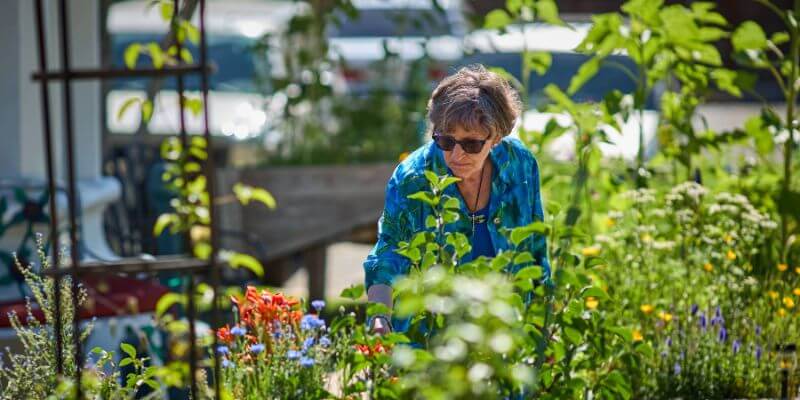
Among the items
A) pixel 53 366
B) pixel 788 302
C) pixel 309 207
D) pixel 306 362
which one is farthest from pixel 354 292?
pixel 309 207

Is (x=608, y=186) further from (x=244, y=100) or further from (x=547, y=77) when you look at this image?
(x=244, y=100)

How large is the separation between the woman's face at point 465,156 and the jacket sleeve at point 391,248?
0.46 feet

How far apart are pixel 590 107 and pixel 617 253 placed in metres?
0.47

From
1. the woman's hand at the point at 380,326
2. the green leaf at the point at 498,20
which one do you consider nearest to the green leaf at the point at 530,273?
the woman's hand at the point at 380,326

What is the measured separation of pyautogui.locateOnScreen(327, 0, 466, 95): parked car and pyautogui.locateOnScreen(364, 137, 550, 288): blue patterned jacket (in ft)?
7.57

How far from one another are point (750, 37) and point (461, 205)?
156cm

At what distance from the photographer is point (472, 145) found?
265 cm

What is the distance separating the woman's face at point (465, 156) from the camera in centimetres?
263

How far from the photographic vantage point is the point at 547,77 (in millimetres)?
9172

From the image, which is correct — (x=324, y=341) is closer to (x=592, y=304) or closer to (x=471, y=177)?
(x=471, y=177)

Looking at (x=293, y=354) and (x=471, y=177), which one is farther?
(x=471, y=177)

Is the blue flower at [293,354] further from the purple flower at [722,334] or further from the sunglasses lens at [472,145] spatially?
the purple flower at [722,334]

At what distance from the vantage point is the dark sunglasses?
264 centimetres

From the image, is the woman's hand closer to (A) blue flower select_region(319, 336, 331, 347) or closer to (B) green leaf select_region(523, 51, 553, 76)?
(A) blue flower select_region(319, 336, 331, 347)
